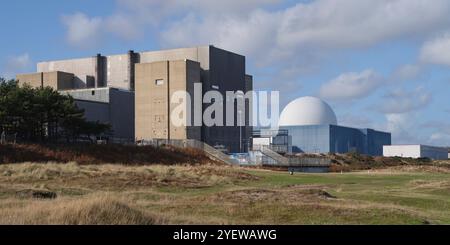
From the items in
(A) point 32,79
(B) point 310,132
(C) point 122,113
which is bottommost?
(B) point 310,132

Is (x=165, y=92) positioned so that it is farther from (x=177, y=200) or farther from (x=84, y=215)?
(x=84, y=215)

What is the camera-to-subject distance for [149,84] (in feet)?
364

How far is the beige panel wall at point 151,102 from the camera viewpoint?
109 m

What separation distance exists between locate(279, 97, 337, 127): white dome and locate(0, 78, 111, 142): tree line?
7246cm

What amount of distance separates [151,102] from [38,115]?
3538cm

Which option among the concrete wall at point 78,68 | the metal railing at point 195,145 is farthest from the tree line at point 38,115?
the concrete wall at point 78,68

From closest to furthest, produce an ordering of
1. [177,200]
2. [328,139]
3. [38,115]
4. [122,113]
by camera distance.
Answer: [177,200]
[38,115]
[122,113]
[328,139]

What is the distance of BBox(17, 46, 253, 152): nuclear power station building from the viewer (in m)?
109

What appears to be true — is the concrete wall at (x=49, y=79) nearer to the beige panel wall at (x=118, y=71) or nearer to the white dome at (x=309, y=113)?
the beige panel wall at (x=118, y=71)

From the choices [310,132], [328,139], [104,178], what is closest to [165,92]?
[310,132]

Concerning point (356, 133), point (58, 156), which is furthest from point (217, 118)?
point (356, 133)

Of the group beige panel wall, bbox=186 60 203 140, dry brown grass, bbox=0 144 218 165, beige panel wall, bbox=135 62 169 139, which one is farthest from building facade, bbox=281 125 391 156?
dry brown grass, bbox=0 144 218 165

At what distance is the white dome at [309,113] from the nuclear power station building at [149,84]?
2019 centimetres
